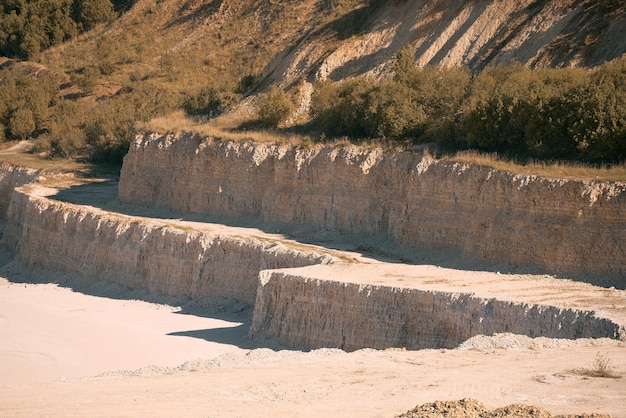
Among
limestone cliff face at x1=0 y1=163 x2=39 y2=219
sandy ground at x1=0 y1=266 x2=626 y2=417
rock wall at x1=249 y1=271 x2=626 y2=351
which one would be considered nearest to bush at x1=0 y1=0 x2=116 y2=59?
limestone cliff face at x1=0 y1=163 x2=39 y2=219

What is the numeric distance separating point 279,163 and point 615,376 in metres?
21.5

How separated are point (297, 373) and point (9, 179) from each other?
3432 cm

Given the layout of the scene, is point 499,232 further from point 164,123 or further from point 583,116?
point 164,123

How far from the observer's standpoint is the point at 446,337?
24.3 metres

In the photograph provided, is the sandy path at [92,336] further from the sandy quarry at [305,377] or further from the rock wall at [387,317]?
the rock wall at [387,317]

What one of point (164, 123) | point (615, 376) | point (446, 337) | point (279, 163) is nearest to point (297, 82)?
point (164, 123)

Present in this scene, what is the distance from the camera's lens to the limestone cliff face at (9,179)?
165ft

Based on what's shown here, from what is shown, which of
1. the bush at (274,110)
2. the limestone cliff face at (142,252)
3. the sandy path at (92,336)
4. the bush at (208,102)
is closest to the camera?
the sandy path at (92,336)

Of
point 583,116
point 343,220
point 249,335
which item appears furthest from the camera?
point 343,220

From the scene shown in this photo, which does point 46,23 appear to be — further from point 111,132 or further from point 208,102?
point 208,102

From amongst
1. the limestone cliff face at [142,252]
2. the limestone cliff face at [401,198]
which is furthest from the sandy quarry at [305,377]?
the limestone cliff face at [142,252]

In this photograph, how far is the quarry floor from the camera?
1702 cm

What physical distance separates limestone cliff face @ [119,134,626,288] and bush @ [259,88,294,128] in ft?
9.31

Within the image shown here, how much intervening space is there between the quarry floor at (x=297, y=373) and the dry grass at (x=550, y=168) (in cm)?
308
